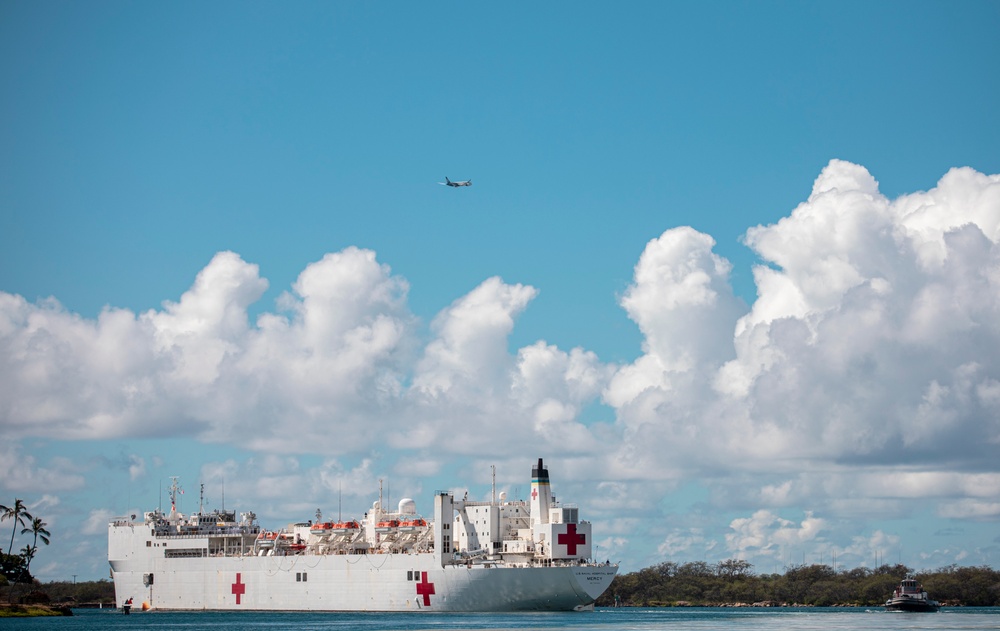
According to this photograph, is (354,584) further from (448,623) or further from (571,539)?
(448,623)

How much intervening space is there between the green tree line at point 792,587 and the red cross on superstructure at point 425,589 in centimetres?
5542

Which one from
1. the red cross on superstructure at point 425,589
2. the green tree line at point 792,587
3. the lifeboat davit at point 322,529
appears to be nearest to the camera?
the red cross on superstructure at point 425,589

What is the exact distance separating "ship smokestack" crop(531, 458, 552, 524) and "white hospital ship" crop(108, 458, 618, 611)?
0.17ft

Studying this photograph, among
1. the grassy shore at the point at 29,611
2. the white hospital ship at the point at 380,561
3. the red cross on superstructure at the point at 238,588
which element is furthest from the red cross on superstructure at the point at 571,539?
the grassy shore at the point at 29,611

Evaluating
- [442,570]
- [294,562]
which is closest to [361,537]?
[294,562]

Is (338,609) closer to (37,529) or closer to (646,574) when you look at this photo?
(37,529)

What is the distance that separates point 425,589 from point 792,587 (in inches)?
2368

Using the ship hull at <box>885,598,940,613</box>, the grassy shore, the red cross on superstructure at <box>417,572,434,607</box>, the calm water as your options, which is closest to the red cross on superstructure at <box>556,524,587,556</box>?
the calm water

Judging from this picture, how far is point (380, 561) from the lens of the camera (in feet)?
205

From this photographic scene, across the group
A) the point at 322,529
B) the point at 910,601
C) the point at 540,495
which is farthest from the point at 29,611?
the point at 910,601

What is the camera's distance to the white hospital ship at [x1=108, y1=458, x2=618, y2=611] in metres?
58.7

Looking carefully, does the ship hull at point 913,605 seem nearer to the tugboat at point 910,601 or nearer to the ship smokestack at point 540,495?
the tugboat at point 910,601

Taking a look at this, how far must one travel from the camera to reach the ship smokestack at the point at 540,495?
60344 millimetres

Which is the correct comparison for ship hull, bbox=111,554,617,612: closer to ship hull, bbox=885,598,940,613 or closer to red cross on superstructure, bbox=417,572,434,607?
red cross on superstructure, bbox=417,572,434,607
